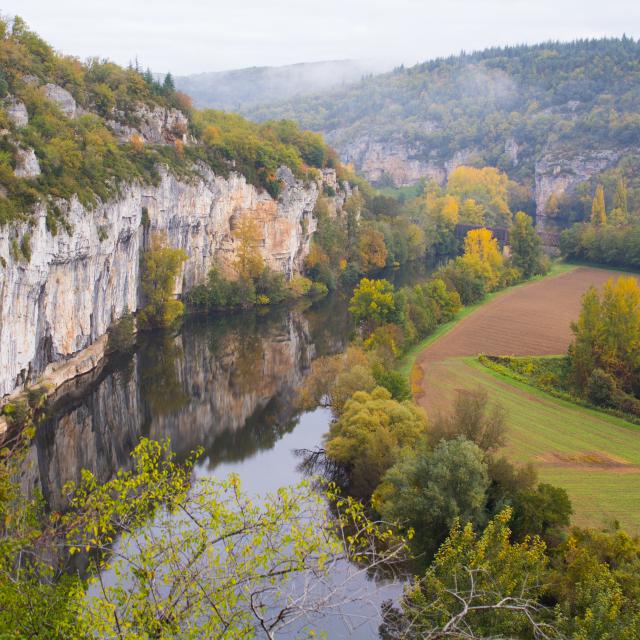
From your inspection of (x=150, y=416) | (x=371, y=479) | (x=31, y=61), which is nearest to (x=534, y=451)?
(x=371, y=479)

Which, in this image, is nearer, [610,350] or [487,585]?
[487,585]

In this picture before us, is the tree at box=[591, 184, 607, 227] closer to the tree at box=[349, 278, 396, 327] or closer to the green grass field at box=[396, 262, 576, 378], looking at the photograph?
the green grass field at box=[396, 262, 576, 378]

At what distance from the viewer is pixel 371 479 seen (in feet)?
65.6

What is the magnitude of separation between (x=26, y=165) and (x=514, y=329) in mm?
26288

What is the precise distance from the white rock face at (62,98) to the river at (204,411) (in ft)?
42.9

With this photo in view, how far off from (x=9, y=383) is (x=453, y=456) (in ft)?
51.7

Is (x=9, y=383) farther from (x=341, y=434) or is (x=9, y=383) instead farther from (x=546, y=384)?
(x=546, y=384)

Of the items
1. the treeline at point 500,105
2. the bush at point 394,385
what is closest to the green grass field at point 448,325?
the bush at point 394,385

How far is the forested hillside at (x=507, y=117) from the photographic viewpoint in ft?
313

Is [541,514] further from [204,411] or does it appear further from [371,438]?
[204,411]

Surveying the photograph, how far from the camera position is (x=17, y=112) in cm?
3008

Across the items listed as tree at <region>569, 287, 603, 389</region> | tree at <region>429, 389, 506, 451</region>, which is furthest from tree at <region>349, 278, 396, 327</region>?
tree at <region>429, 389, 506, 451</region>

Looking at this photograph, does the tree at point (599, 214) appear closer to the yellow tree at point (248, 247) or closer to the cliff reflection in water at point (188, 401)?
the yellow tree at point (248, 247)

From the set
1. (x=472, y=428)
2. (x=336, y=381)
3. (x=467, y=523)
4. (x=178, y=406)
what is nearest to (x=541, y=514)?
(x=467, y=523)
